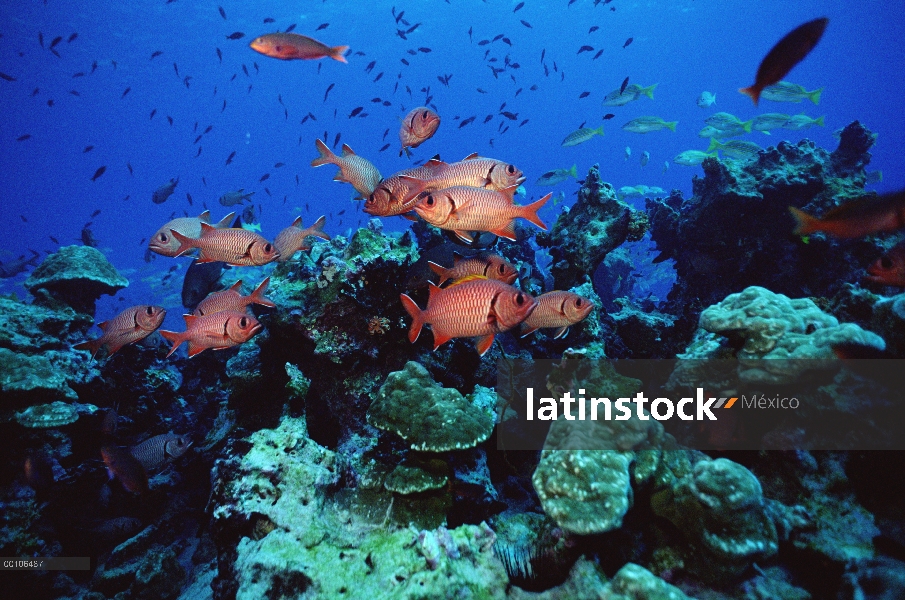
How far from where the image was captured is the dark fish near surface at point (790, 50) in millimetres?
2545

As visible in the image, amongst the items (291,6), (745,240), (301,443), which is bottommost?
(301,443)

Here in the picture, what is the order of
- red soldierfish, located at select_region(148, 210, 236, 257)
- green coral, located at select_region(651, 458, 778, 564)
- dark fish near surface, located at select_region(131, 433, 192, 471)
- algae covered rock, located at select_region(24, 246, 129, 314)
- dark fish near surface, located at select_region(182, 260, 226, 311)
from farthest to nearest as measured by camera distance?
algae covered rock, located at select_region(24, 246, 129, 314) → dark fish near surface, located at select_region(182, 260, 226, 311) → dark fish near surface, located at select_region(131, 433, 192, 471) → red soldierfish, located at select_region(148, 210, 236, 257) → green coral, located at select_region(651, 458, 778, 564)

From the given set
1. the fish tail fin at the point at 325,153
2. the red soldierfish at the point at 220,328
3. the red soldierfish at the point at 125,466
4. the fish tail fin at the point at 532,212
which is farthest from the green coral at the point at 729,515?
the red soldierfish at the point at 125,466

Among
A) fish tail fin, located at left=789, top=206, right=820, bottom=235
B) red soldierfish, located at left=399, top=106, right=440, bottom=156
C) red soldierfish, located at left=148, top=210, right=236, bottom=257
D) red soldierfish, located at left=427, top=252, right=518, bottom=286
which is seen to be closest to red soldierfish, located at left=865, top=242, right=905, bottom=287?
fish tail fin, located at left=789, top=206, right=820, bottom=235

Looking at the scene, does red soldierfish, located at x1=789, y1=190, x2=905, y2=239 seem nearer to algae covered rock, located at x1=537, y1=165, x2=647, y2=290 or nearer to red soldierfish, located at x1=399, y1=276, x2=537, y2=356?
red soldierfish, located at x1=399, y1=276, x2=537, y2=356

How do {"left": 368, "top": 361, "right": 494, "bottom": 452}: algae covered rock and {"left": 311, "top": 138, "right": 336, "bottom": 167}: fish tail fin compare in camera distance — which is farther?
{"left": 311, "top": 138, "right": 336, "bottom": 167}: fish tail fin

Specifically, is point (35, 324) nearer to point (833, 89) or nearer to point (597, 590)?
point (597, 590)

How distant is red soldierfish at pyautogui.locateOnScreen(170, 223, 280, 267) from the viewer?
3.94 meters

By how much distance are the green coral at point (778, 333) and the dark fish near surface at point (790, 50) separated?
187cm

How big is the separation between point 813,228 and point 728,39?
411ft

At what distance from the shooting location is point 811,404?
10.4 ft

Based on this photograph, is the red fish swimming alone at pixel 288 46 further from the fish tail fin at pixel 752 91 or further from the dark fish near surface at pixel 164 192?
the dark fish near surface at pixel 164 192

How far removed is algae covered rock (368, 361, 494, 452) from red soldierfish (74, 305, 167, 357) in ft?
8.82

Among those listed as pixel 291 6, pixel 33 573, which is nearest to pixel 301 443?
pixel 33 573
